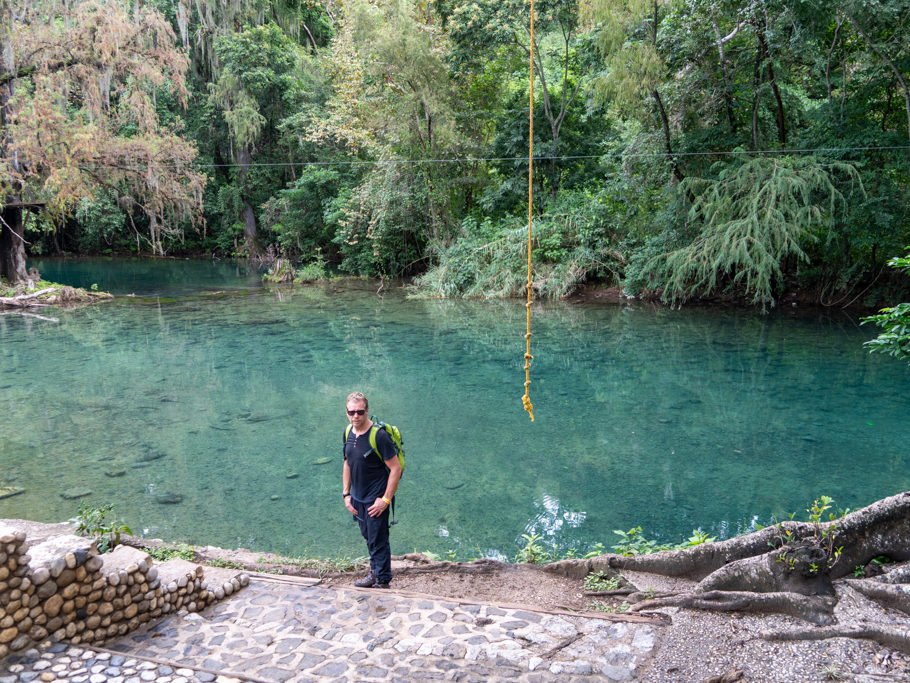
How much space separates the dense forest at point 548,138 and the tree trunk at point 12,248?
63 mm

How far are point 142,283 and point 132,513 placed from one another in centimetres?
2201

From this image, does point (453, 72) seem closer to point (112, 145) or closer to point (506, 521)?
point (112, 145)

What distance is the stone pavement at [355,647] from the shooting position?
10.8 ft

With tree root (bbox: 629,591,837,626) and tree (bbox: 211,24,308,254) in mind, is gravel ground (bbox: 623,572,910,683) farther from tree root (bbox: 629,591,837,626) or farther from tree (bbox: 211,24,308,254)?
tree (bbox: 211,24,308,254)

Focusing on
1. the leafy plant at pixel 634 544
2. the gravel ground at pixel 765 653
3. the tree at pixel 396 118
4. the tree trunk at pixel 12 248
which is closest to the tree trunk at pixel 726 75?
the tree at pixel 396 118

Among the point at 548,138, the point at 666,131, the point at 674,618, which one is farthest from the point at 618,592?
the point at 548,138

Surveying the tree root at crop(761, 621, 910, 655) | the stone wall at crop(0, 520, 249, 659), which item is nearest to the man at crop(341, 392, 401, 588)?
the stone wall at crop(0, 520, 249, 659)

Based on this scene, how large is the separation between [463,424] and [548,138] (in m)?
16.7

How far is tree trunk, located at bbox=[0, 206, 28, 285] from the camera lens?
19281 mm

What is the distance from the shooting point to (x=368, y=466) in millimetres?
4480

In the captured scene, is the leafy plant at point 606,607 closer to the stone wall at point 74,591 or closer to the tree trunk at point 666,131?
the stone wall at point 74,591

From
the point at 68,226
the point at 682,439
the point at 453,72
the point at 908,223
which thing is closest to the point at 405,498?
the point at 682,439

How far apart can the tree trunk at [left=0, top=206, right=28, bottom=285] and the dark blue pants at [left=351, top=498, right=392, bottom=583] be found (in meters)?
19.4

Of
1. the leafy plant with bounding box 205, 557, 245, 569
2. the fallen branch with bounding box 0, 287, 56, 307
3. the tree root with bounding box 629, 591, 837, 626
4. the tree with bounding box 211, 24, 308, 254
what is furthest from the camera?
the tree with bounding box 211, 24, 308, 254
